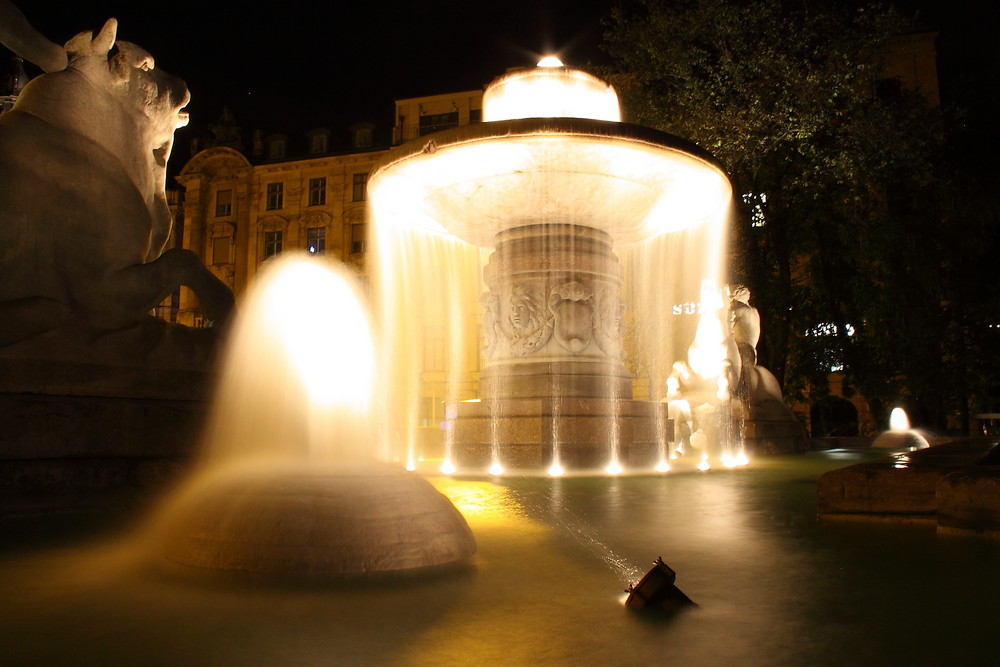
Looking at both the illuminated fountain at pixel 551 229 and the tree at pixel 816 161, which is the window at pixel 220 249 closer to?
the tree at pixel 816 161

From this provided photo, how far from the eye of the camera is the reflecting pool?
7.23ft

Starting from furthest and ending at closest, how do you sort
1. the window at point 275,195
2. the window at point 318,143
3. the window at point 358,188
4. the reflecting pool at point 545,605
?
1. the window at point 318,143
2. the window at point 275,195
3. the window at point 358,188
4. the reflecting pool at point 545,605

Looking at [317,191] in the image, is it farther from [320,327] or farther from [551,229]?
[320,327]

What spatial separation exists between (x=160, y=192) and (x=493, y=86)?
5254 mm

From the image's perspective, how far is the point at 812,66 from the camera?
62.4 ft

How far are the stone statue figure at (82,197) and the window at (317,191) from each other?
127 feet

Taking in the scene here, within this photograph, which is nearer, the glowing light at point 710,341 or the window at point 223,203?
the glowing light at point 710,341

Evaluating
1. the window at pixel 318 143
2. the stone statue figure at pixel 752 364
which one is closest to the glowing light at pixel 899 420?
the stone statue figure at pixel 752 364

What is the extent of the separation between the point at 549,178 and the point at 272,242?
38.0 metres

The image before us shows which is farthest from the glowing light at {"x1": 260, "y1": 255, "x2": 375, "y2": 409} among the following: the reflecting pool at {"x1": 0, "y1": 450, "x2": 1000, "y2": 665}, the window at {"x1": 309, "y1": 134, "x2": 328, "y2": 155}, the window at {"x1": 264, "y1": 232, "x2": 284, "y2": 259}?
the window at {"x1": 309, "y1": 134, "x2": 328, "y2": 155}

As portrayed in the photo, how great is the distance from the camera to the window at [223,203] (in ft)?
149

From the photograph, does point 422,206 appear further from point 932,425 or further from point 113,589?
point 932,425

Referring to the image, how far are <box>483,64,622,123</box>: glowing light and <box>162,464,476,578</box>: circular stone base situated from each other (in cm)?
753

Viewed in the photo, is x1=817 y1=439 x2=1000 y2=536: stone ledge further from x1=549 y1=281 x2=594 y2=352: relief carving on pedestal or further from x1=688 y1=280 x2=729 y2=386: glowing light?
x1=688 y1=280 x2=729 y2=386: glowing light
